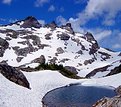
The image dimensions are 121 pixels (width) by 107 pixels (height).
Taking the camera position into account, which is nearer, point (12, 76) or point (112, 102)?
point (112, 102)

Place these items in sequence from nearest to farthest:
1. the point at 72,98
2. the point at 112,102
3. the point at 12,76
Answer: the point at 112,102 < the point at 72,98 < the point at 12,76

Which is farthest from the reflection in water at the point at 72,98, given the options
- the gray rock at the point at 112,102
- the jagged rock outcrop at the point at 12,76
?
the gray rock at the point at 112,102

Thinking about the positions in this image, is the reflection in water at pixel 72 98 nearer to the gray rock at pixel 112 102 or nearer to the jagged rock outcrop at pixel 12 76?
the jagged rock outcrop at pixel 12 76

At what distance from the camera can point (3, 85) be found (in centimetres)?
3600

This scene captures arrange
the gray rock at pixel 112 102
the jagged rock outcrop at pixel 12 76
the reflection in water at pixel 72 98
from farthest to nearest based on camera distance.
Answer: the jagged rock outcrop at pixel 12 76, the reflection in water at pixel 72 98, the gray rock at pixel 112 102

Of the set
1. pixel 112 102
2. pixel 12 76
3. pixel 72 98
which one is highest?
pixel 12 76

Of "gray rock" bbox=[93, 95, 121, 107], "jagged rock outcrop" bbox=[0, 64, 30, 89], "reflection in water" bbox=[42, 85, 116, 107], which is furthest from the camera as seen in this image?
"jagged rock outcrop" bbox=[0, 64, 30, 89]

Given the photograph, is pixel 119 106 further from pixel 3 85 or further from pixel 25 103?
pixel 3 85

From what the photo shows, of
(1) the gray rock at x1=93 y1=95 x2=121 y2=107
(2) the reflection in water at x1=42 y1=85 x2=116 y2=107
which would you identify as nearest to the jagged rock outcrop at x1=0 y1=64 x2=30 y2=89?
(2) the reflection in water at x1=42 y1=85 x2=116 y2=107

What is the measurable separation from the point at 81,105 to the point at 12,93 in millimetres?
8736

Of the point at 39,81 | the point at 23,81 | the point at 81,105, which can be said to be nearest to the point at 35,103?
the point at 81,105

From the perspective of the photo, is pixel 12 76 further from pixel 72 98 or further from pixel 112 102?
pixel 112 102

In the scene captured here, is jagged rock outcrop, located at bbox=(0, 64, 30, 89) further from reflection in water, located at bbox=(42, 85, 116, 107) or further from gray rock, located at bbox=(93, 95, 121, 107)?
gray rock, located at bbox=(93, 95, 121, 107)

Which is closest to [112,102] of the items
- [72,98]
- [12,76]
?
[72,98]
